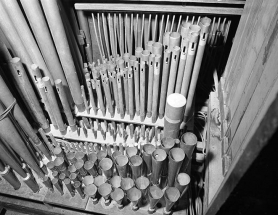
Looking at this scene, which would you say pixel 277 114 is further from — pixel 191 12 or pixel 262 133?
pixel 191 12

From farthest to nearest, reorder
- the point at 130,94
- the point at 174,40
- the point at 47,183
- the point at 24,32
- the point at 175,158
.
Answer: the point at 47,183 → the point at 130,94 → the point at 24,32 → the point at 174,40 → the point at 175,158

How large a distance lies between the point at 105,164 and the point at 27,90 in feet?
3.30

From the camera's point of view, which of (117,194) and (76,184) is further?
(76,184)

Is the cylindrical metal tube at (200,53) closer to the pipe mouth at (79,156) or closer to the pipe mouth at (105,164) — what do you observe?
the pipe mouth at (105,164)

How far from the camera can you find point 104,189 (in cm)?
199

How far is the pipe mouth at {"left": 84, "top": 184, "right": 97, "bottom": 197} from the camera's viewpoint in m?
2.03

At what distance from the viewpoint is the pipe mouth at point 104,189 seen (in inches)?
77.9

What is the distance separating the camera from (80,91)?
2398mm

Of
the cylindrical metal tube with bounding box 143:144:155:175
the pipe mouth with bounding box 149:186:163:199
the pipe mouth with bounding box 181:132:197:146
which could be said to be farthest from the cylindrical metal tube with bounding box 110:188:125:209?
the pipe mouth with bounding box 181:132:197:146

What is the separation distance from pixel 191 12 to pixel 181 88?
0.89m

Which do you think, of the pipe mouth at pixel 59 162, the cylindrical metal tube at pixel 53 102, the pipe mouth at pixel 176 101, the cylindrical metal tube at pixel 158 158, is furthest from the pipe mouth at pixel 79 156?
the pipe mouth at pixel 176 101

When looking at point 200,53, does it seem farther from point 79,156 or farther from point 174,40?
point 79,156

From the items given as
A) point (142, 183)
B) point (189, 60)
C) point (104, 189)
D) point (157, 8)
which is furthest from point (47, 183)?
point (157, 8)

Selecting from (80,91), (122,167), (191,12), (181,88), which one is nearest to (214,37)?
(191,12)
